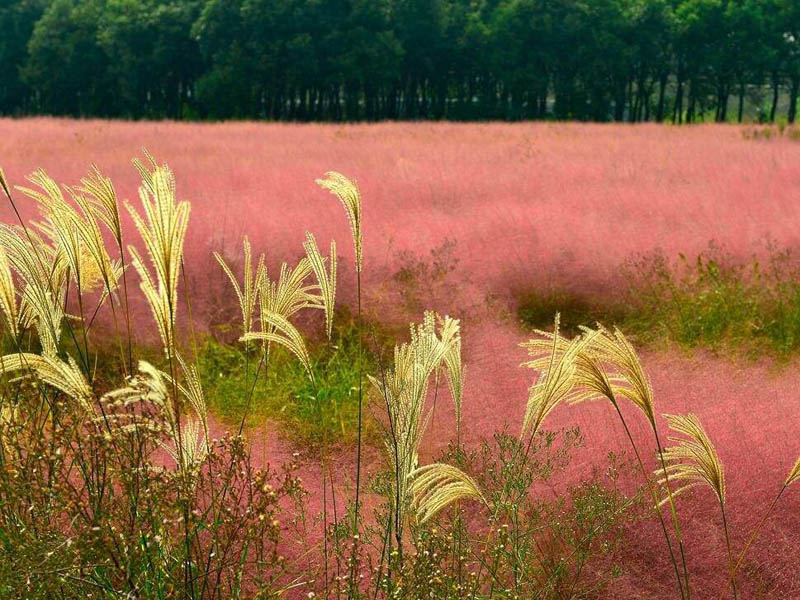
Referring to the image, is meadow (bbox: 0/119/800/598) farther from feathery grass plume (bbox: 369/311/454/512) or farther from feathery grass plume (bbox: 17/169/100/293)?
feathery grass plume (bbox: 17/169/100/293)

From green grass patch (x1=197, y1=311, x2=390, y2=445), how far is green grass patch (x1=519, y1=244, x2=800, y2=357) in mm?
1275

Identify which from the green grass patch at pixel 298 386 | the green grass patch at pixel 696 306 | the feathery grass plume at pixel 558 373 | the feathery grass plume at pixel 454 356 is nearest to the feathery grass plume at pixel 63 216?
the feathery grass plume at pixel 454 356

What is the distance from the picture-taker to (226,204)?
7.66 metres

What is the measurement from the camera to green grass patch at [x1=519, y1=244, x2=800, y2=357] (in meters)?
5.94

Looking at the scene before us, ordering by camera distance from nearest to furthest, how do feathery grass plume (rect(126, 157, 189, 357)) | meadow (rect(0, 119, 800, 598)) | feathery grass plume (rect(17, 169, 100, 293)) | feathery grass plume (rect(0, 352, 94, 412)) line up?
1. feathery grass plume (rect(126, 157, 189, 357))
2. feathery grass plume (rect(0, 352, 94, 412))
3. feathery grass plume (rect(17, 169, 100, 293))
4. meadow (rect(0, 119, 800, 598))

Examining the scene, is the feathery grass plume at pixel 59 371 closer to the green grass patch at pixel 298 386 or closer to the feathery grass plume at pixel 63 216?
the feathery grass plume at pixel 63 216

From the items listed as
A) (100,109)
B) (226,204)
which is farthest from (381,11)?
(226,204)

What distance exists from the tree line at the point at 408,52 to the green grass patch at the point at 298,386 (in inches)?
1403

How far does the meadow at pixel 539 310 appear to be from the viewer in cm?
292

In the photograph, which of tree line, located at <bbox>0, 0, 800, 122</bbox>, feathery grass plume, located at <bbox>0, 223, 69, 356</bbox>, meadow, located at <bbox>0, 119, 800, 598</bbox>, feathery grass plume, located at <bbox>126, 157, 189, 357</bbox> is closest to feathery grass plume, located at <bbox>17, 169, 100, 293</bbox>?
feathery grass plume, located at <bbox>0, 223, 69, 356</bbox>

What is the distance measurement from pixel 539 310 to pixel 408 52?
40344 millimetres

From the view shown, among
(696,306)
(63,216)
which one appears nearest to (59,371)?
(63,216)

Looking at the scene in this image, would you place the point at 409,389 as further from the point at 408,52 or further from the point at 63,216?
the point at 408,52

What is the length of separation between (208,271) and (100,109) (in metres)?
48.0
